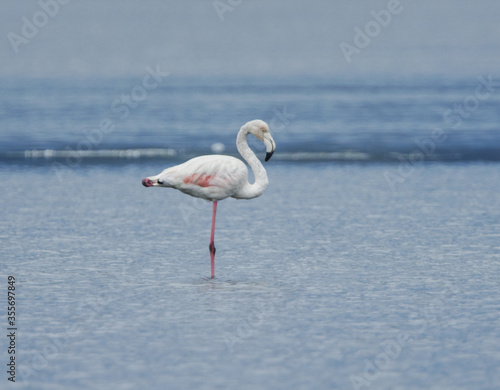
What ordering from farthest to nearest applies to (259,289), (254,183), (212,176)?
1. (254,183)
2. (212,176)
3. (259,289)

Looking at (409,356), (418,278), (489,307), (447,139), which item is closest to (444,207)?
(418,278)

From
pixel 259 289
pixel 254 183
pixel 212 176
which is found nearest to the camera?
pixel 259 289

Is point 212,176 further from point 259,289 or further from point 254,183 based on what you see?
point 259,289

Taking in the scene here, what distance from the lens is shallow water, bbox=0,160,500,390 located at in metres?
7.39

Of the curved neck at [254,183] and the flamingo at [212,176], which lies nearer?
the flamingo at [212,176]

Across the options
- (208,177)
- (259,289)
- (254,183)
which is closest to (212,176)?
(208,177)

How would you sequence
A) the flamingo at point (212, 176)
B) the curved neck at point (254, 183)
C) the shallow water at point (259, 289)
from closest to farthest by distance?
the shallow water at point (259, 289), the flamingo at point (212, 176), the curved neck at point (254, 183)

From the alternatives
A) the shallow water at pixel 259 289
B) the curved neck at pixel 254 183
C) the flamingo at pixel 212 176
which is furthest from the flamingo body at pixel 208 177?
the shallow water at pixel 259 289

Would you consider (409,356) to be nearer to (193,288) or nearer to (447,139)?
(193,288)

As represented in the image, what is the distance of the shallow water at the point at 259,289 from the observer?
7387 millimetres

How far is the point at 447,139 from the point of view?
2920 centimetres

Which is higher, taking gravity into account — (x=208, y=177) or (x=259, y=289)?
(x=208, y=177)

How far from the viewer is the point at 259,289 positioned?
9852 mm

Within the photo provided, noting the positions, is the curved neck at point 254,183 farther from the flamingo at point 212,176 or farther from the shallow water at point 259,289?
the shallow water at point 259,289
